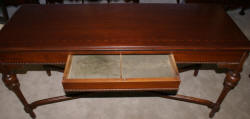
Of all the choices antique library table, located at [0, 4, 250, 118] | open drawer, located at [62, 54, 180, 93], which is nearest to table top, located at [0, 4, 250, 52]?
antique library table, located at [0, 4, 250, 118]

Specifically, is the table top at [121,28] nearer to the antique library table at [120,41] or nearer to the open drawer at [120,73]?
the antique library table at [120,41]

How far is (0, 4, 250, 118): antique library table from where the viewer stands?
3.57ft

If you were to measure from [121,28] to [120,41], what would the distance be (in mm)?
144

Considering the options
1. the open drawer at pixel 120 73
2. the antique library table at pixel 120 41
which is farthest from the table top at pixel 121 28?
the open drawer at pixel 120 73

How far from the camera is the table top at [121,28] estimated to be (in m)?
1.11

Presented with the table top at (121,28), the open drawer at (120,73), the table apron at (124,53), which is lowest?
the open drawer at (120,73)

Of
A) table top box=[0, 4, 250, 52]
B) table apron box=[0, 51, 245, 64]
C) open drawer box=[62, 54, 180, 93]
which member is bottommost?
open drawer box=[62, 54, 180, 93]

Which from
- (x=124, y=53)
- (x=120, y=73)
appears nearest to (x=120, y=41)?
(x=124, y=53)

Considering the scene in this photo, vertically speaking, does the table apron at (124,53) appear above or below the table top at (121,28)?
below

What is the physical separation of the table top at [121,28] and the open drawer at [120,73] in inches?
4.1

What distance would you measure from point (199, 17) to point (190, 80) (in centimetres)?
66

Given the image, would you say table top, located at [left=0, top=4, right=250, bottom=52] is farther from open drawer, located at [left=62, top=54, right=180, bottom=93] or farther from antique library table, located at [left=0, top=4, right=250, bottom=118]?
open drawer, located at [left=62, top=54, right=180, bottom=93]

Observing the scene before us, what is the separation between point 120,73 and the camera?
1093mm

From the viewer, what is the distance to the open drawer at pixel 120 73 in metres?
1.04
